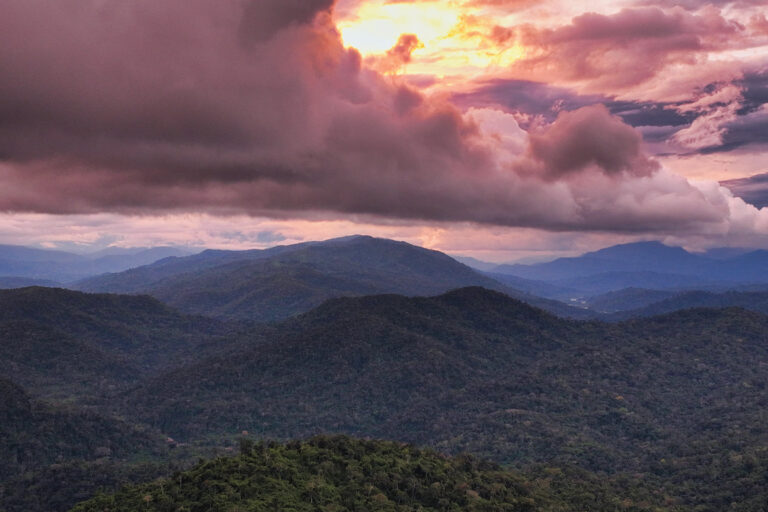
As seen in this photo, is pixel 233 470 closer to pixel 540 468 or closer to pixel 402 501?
pixel 402 501

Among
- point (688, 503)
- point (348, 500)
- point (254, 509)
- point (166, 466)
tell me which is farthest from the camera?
point (166, 466)

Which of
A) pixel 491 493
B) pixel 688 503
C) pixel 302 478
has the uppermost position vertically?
pixel 302 478

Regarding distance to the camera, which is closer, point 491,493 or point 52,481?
point 491,493

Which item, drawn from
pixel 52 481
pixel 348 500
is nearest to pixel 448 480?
pixel 348 500

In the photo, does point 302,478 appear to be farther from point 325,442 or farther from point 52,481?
point 52,481

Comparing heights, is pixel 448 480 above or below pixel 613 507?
above

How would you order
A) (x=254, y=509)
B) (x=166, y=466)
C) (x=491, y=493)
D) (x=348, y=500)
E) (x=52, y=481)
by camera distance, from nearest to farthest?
(x=254, y=509), (x=348, y=500), (x=491, y=493), (x=52, y=481), (x=166, y=466)
